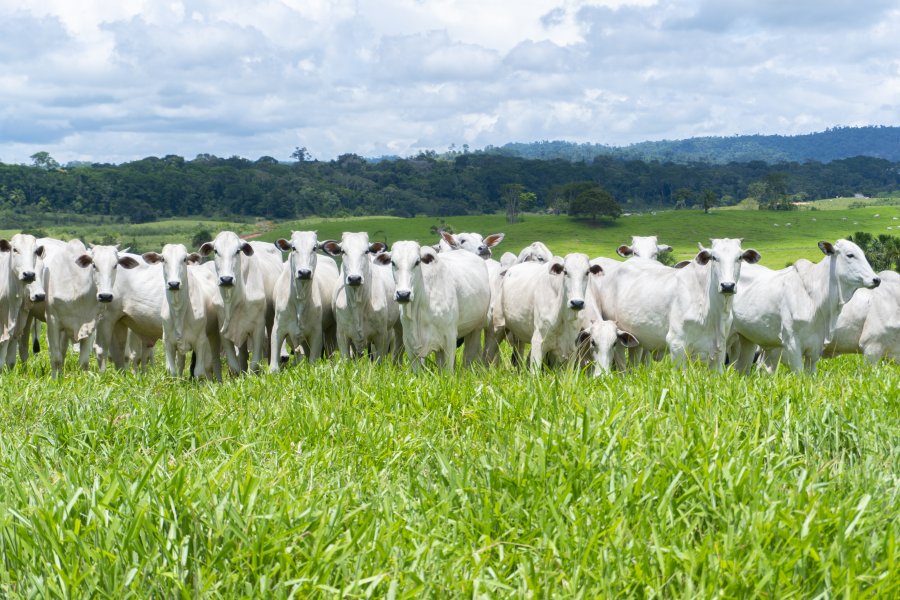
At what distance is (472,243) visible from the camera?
1780 cm

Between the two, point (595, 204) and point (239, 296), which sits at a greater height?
point (595, 204)

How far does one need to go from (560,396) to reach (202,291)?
25.6 ft

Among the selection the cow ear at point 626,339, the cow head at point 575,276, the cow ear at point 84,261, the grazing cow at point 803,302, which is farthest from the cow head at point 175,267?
the grazing cow at point 803,302

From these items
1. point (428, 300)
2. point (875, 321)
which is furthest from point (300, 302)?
point (875, 321)

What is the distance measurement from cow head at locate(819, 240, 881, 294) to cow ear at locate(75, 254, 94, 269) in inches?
399

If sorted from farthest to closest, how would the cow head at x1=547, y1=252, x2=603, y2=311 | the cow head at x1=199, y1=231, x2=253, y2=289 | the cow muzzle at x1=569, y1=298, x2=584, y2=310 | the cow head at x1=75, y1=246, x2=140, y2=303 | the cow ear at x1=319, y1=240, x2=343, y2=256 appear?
the cow head at x1=75, y1=246, x2=140, y2=303
the cow ear at x1=319, y1=240, x2=343, y2=256
the cow head at x1=199, y1=231, x2=253, y2=289
the cow head at x1=547, y1=252, x2=603, y2=311
the cow muzzle at x1=569, y1=298, x2=584, y2=310

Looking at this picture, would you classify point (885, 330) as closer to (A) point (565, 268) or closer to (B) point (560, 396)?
(A) point (565, 268)

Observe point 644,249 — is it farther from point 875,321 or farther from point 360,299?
point 360,299

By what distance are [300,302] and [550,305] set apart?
3401mm

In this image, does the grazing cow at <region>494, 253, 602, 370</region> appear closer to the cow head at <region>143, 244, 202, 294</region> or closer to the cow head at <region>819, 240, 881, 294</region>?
the cow head at <region>819, 240, 881, 294</region>

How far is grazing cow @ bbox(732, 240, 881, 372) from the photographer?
12.0 m

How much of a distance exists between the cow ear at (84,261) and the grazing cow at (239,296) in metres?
1.73

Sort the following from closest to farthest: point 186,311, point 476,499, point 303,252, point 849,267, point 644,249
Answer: point 476,499, point 849,267, point 303,252, point 186,311, point 644,249

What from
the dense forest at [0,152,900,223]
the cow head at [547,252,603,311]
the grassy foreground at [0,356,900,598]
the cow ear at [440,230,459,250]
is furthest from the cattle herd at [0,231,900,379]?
the dense forest at [0,152,900,223]
